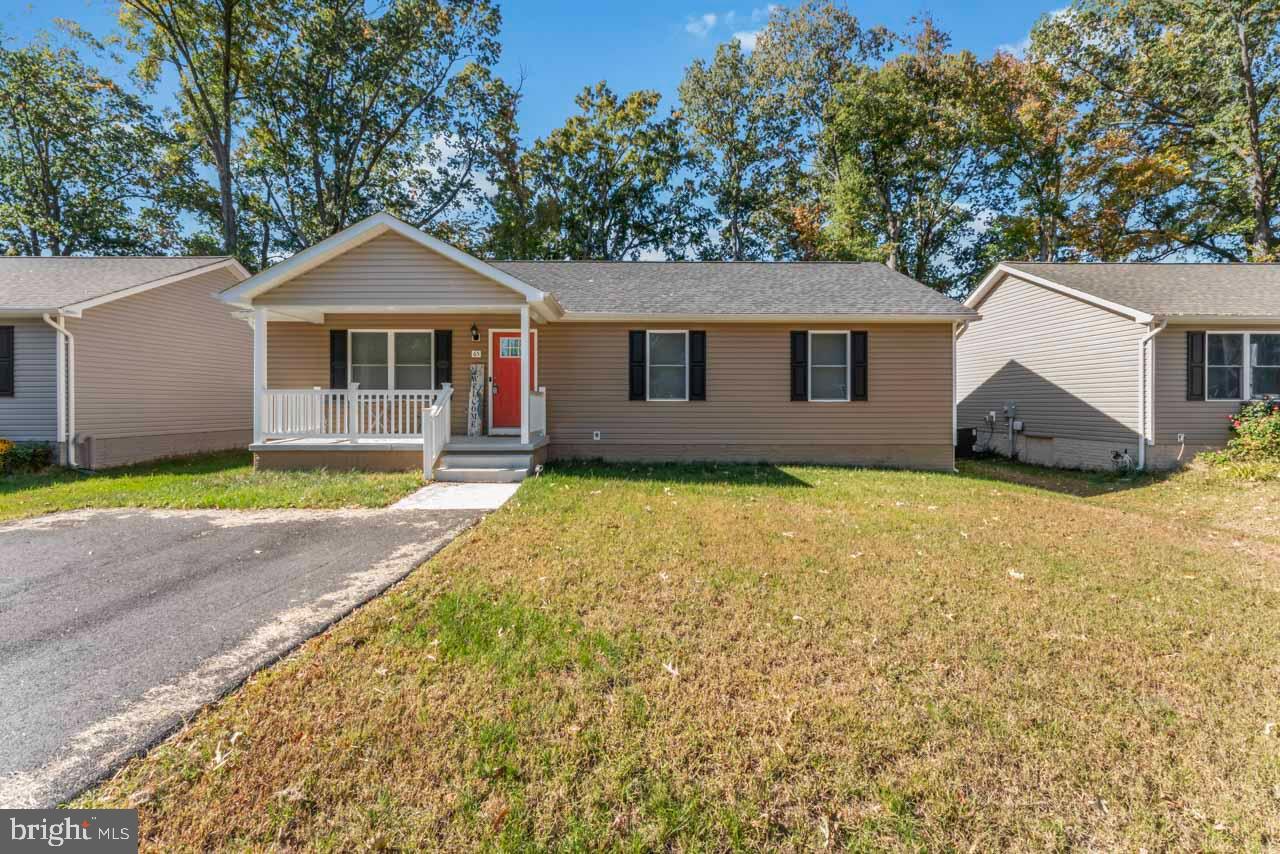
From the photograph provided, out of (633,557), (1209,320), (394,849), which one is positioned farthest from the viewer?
(1209,320)

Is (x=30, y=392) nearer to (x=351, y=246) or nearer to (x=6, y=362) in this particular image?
(x=6, y=362)

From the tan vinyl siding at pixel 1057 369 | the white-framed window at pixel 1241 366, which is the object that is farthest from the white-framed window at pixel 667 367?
the white-framed window at pixel 1241 366

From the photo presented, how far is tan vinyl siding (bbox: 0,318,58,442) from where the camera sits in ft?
32.9

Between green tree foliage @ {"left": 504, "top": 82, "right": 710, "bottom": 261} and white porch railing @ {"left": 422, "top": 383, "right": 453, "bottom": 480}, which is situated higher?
green tree foliage @ {"left": 504, "top": 82, "right": 710, "bottom": 261}

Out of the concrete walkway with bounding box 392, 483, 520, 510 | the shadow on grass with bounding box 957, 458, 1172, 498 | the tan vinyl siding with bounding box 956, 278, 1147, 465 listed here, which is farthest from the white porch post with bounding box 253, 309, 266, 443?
the tan vinyl siding with bounding box 956, 278, 1147, 465

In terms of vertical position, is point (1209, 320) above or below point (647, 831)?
above

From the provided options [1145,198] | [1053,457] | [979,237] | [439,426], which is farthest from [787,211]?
[439,426]

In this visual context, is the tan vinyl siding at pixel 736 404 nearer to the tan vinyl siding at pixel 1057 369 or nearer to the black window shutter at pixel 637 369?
the black window shutter at pixel 637 369

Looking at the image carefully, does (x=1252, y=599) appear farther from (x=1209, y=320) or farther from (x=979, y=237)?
(x=979, y=237)

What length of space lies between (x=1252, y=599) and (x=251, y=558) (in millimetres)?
8129

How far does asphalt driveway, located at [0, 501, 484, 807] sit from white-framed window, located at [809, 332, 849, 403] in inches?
283

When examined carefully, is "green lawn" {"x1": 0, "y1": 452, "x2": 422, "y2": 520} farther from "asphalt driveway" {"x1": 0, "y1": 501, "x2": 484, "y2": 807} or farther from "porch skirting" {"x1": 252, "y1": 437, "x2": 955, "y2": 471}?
"porch skirting" {"x1": 252, "y1": 437, "x2": 955, "y2": 471}

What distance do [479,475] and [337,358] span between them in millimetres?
4527

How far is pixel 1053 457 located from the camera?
41.8 feet
